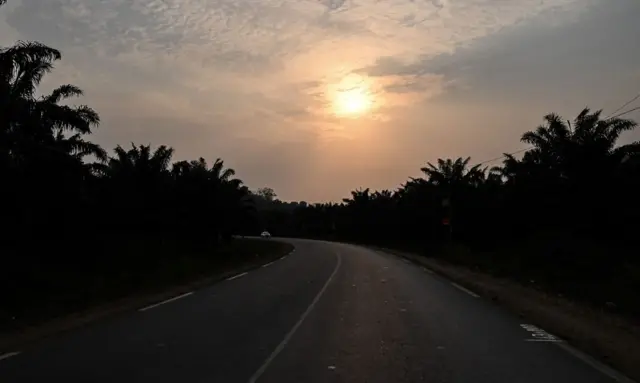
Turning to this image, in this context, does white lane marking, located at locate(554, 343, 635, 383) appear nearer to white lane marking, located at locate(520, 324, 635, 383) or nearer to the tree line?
white lane marking, located at locate(520, 324, 635, 383)

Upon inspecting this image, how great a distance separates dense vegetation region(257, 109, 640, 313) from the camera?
3534cm

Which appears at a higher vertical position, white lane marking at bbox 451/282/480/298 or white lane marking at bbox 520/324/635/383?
white lane marking at bbox 451/282/480/298

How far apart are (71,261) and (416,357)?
2036 cm

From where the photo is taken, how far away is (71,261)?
90.4 ft

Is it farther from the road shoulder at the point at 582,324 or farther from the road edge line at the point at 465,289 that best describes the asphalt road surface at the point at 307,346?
the road edge line at the point at 465,289

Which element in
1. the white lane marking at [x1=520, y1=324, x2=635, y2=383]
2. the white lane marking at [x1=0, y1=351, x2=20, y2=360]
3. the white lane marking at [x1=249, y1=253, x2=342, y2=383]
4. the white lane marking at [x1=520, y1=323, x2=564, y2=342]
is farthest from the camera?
the white lane marking at [x1=520, y1=323, x2=564, y2=342]

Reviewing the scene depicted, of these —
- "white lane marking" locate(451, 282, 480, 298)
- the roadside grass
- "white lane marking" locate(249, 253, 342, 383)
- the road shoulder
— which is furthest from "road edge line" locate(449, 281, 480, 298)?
the roadside grass

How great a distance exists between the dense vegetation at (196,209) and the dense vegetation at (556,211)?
8 centimetres

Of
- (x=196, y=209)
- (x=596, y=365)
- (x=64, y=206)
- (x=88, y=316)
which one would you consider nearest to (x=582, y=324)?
(x=596, y=365)

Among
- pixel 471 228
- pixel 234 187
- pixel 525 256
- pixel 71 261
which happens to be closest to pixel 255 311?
pixel 71 261

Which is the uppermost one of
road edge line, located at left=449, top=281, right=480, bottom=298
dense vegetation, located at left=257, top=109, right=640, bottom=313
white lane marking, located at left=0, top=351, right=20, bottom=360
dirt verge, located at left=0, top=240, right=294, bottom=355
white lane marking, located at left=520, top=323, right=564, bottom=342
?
dense vegetation, located at left=257, top=109, right=640, bottom=313

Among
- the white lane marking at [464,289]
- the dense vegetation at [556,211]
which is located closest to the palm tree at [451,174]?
the dense vegetation at [556,211]

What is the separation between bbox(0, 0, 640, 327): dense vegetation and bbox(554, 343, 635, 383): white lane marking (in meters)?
10.2

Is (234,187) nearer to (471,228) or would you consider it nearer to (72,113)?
(471,228)
